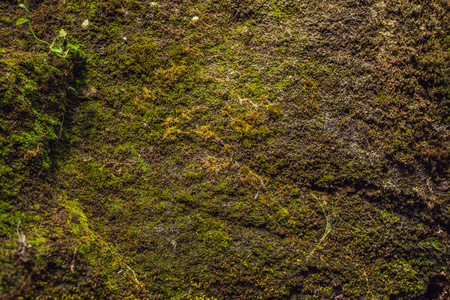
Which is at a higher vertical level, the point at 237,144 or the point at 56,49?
the point at 56,49

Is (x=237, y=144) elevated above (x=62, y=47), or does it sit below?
below

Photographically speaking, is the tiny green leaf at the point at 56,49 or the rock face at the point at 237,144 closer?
the rock face at the point at 237,144

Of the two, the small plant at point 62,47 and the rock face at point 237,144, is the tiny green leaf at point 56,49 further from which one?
the rock face at point 237,144

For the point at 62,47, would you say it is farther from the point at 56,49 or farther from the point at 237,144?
the point at 237,144

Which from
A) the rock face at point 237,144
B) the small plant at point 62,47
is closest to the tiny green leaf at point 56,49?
the small plant at point 62,47

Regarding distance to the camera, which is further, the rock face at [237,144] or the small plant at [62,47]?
the small plant at [62,47]

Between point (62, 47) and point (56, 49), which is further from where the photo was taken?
point (62, 47)

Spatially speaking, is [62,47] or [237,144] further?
[62,47]

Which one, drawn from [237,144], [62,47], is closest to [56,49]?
[62,47]

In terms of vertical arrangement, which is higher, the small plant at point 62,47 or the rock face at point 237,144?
the small plant at point 62,47
